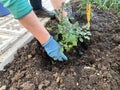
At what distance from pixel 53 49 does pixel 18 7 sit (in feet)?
1.12

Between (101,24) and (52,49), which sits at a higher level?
(52,49)

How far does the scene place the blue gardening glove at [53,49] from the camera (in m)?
1.64

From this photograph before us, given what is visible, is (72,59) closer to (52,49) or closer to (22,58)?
(52,49)

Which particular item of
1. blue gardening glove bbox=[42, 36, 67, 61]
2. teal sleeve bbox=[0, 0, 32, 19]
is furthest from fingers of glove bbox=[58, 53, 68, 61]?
teal sleeve bbox=[0, 0, 32, 19]

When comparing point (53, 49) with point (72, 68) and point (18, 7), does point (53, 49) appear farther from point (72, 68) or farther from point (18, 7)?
point (18, 7)

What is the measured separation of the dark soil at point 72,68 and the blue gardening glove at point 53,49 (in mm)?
67

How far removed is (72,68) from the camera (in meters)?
1.65

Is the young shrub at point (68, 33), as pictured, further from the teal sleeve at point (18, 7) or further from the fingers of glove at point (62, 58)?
the teal sleeve at point (18, 7)

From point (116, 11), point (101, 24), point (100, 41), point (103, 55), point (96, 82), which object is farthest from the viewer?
point (116, 11)

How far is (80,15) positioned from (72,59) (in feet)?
1.94

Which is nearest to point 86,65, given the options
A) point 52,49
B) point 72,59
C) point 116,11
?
point 72,59

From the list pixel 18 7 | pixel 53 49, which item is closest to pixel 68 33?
→ pixel 53 49

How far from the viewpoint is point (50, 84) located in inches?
61.1

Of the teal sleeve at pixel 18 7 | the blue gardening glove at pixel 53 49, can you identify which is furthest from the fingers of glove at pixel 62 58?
the teal sleeve at pixel 18 7
